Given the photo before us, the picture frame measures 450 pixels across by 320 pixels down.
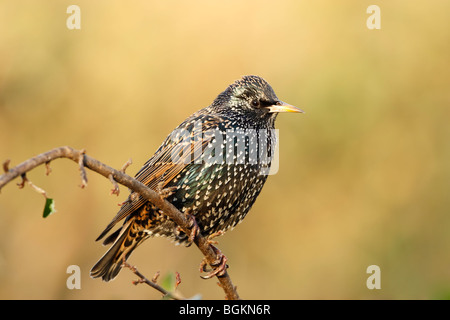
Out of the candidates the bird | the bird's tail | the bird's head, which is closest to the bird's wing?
the bird

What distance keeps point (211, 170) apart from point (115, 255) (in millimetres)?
1106

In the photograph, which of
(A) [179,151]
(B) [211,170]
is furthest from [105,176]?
(A) [179,151]

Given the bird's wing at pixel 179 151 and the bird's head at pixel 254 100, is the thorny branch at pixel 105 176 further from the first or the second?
the bird's head at pixel 254 100

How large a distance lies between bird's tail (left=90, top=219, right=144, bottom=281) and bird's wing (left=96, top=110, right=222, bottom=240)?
0.45 meters

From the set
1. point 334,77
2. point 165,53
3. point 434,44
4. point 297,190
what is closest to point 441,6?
point 434,44

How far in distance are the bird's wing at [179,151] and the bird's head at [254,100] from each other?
223 mm

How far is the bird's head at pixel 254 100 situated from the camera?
4570 mm

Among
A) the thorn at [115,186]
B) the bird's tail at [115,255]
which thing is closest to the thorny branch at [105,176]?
the thorn at [115,186]

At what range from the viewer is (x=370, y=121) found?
7383 mm

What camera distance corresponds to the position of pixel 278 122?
7191 mm

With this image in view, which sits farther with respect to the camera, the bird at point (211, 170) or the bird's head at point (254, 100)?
the bird's head at point (254, 100)

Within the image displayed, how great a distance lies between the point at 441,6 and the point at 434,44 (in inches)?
20.4

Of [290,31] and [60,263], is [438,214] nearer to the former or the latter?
[290,31]

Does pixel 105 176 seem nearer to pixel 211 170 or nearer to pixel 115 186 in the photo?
pixel 115 186
